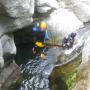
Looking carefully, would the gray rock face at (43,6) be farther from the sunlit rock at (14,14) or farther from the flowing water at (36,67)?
the sunlit rock at (14,14)

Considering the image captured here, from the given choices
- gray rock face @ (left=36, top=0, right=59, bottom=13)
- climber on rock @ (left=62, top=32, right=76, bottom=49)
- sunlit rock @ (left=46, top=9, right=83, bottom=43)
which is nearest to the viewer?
climber on rock @ (left=62, top=32, right=76, bottom=49)

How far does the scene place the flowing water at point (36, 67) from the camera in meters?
16.1

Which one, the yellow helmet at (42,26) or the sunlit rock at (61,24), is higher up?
the yellow helmet at (42,26)

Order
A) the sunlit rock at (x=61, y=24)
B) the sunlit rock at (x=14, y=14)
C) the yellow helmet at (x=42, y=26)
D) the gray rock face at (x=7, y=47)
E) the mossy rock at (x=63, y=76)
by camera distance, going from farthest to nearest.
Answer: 1. the sunlit rock at (x=61, y=24)
2. the yellow helmet at (x=42, y=26)
3. the gray rock face at (x=7, y=47)
4. the sunlit rock at (x=14, y=14)
5. the mossy rock at (x=63, y=76)

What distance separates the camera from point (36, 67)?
18.3 m

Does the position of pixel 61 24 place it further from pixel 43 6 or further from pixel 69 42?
pixel 69 42

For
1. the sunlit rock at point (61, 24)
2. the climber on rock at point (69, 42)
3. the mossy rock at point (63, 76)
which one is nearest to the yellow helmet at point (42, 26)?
the sunlit rock at point (61, 24)

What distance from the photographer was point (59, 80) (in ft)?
47.0

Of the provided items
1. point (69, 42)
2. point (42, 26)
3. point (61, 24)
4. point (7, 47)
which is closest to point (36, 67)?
point (7, 47)

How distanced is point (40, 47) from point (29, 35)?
1320 millimetres

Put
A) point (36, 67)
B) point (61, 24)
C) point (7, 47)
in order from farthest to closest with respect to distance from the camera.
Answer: point (61, 24) < point (36, 67) < point (7, 47)

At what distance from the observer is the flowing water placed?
16.1 m

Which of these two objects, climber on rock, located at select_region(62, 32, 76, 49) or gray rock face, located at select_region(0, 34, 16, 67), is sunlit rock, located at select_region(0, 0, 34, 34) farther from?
climber on rock, located at select_region(62, 32, 76, 49)

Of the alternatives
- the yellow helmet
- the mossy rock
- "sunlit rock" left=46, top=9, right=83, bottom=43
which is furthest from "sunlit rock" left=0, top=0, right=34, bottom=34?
"sunlit rock" left=46, top=9, right=83, bottom=43
